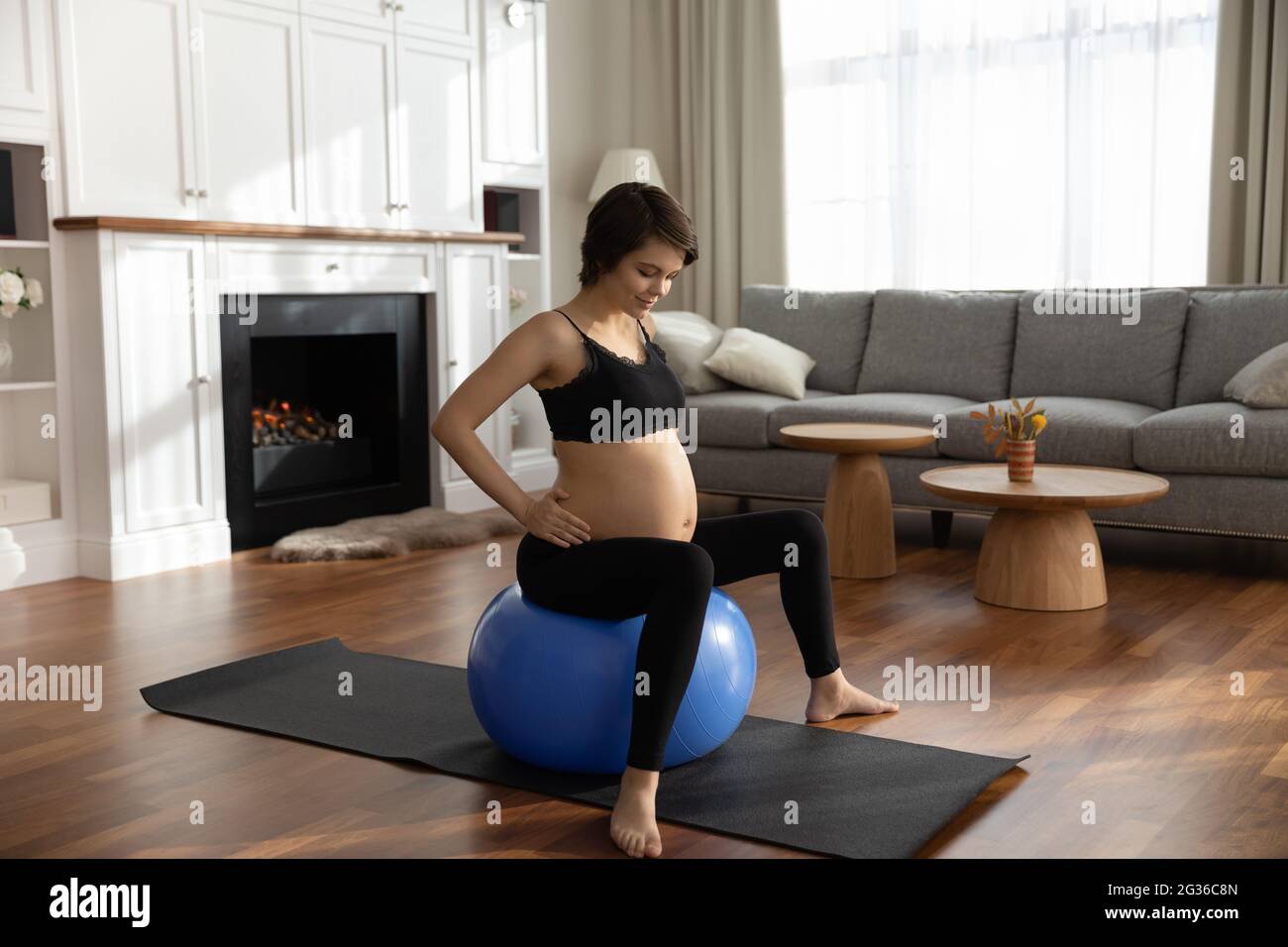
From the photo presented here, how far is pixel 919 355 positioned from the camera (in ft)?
18.0

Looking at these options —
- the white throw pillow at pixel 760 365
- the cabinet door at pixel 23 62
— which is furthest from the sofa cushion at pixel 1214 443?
the cabinet door at pixel 23 62

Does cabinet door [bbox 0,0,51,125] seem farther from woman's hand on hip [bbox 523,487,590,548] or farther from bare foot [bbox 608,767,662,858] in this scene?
bare foot [bbox 608,767,662,858]

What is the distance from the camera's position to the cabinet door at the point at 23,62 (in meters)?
4.11

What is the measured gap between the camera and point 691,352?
18.2 ft

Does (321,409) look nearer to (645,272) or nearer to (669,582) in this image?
(645,272)

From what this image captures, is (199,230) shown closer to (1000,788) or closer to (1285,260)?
(1000,788)

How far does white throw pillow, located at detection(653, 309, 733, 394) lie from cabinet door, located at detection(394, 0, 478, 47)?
1465 mm

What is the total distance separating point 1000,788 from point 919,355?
3.26 metres

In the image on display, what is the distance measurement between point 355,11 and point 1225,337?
11.3 ft

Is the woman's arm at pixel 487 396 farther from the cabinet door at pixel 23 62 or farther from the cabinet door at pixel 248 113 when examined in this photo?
the cabinet door at pixel 248 113

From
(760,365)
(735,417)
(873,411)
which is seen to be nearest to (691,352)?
(760,365)

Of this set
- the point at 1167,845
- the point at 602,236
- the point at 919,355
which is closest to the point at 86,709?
the point at 602,236

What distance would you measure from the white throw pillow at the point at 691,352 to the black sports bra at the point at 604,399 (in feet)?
9.96

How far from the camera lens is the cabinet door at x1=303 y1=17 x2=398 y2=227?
16.5 ft
